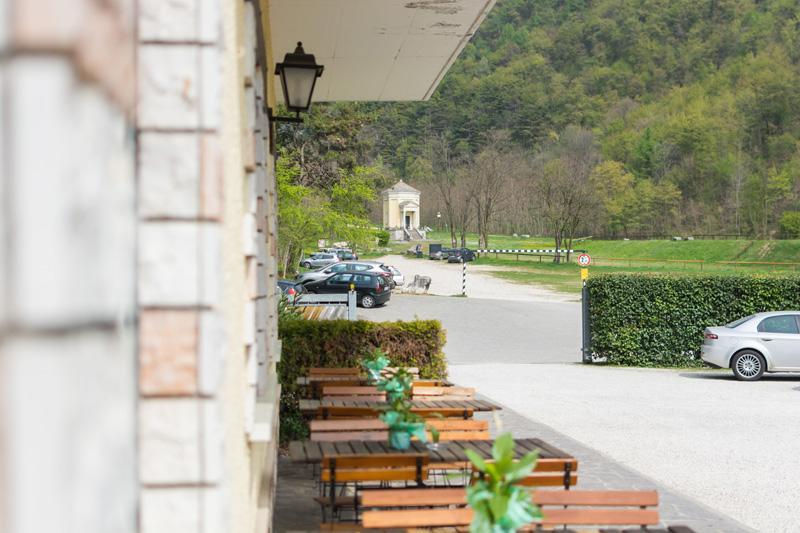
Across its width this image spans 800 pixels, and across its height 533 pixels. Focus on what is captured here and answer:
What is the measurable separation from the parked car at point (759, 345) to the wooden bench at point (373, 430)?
1248cm

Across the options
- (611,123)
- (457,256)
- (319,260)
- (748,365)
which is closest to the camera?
(748,365)

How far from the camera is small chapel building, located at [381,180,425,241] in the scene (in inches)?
4902

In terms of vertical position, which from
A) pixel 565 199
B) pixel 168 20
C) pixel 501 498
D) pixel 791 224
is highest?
pixel 565 199

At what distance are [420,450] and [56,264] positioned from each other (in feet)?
19.0

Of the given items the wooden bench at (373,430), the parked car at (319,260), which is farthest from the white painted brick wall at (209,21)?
the parked car at (319,260)

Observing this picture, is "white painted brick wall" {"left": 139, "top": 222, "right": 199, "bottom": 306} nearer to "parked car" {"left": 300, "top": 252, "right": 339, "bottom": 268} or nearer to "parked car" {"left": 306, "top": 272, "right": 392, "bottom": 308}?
"parked car" {"left": 306, "top": 272, "right": 392, "bottom": 308}

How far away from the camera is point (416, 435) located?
6617mm

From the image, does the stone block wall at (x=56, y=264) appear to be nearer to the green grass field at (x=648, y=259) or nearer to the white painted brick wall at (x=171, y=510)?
the white painted brick wall at (x=171, y=510)

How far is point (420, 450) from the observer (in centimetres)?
670

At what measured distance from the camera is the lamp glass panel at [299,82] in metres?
8.39

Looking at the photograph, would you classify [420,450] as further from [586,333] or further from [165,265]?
[586,333]

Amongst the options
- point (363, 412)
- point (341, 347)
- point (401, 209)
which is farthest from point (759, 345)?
point (401, 209)

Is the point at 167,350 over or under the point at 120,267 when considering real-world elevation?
under

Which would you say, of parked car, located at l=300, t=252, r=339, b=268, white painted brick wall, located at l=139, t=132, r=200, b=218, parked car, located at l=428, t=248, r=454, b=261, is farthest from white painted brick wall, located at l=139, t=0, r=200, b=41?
parked car, located at l=428, t=248, r=454, b=261
